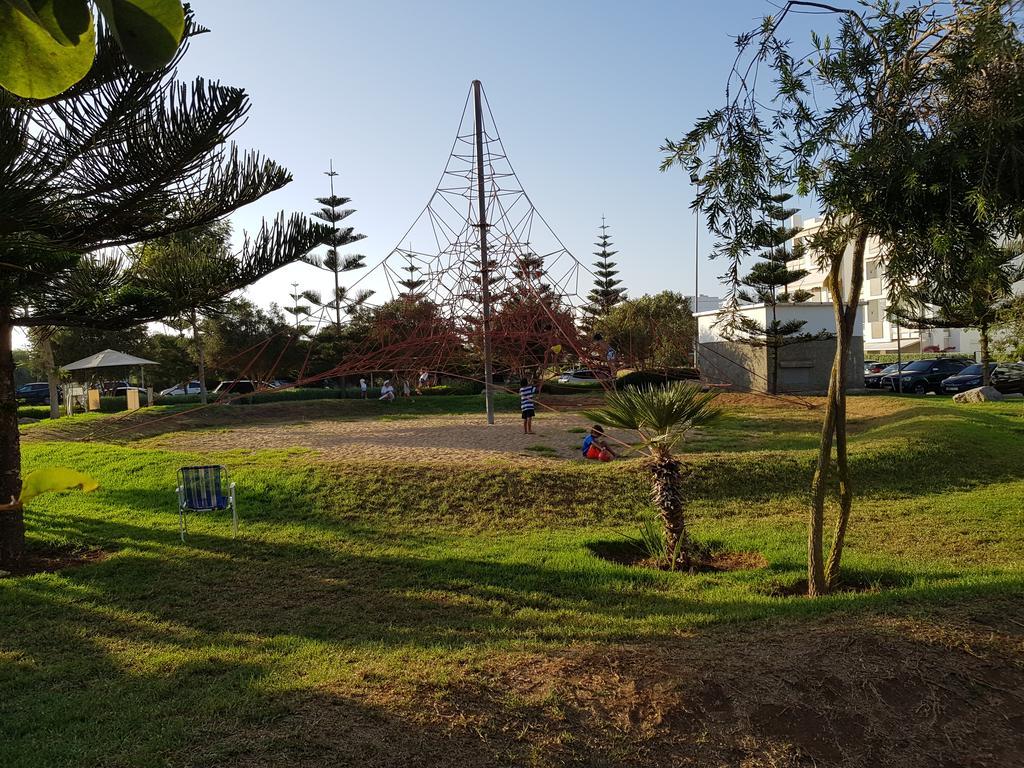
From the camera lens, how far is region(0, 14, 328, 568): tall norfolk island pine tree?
16.6 ft

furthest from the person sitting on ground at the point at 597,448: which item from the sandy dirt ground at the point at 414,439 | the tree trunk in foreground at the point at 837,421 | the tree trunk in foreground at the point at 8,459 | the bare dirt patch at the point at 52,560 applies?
the tree trunk in foreground at the point at 8,459

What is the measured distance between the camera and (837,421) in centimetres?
538

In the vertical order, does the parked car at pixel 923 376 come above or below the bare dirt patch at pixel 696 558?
above

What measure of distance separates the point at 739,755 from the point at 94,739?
8.07ft

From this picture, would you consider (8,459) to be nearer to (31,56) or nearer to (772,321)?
(31,56)

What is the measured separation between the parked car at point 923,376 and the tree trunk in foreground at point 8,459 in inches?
1017

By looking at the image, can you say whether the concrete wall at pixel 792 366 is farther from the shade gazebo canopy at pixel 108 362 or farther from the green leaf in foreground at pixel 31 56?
the green leaf in foreground at pixel 31 56

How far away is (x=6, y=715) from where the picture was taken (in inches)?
137

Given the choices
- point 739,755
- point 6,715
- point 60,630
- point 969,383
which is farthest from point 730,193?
point 969,383

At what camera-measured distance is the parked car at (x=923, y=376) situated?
26203 millimetres

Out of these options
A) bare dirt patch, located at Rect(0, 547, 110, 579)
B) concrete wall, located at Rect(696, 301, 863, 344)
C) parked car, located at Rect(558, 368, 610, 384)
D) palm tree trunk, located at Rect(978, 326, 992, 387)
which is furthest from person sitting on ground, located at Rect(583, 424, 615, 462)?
parked car, located at Rect(558, 368, 610, 384)

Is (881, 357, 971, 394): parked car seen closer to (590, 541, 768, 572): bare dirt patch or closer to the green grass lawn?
the green grass lawn

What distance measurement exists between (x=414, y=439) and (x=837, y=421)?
8.87m

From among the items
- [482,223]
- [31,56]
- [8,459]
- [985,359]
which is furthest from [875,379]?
[31,56]
